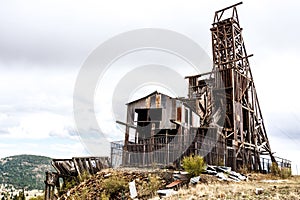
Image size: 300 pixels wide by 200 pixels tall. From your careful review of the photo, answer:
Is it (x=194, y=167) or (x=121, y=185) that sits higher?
(x=194, y=167)

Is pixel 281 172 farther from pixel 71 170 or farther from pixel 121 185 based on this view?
pixel 71 170

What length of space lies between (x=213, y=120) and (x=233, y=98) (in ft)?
9.29

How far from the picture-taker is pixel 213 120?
2614cm

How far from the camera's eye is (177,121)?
21.5 meters

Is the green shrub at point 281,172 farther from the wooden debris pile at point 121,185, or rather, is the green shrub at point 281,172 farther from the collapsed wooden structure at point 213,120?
the wooden debris pile at point 121,185

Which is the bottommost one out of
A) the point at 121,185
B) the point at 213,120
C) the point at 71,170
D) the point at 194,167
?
the point at 121,185

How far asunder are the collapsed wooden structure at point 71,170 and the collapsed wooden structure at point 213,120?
1.83 metres

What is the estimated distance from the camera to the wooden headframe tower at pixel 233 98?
25.9 m

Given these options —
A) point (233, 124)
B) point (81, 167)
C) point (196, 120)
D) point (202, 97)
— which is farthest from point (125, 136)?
point (233, 124)

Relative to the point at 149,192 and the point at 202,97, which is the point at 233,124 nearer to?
the point at 202,97

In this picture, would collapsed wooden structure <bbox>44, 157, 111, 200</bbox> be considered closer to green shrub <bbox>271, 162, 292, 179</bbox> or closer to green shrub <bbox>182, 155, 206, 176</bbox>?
green shrub <bbox>182, 155, 206, 176</bbox>

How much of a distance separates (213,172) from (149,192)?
396 cm

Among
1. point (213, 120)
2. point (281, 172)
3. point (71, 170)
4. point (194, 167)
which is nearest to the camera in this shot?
point (194, 167)

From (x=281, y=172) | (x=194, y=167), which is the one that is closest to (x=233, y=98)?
(x=281, y=172)
